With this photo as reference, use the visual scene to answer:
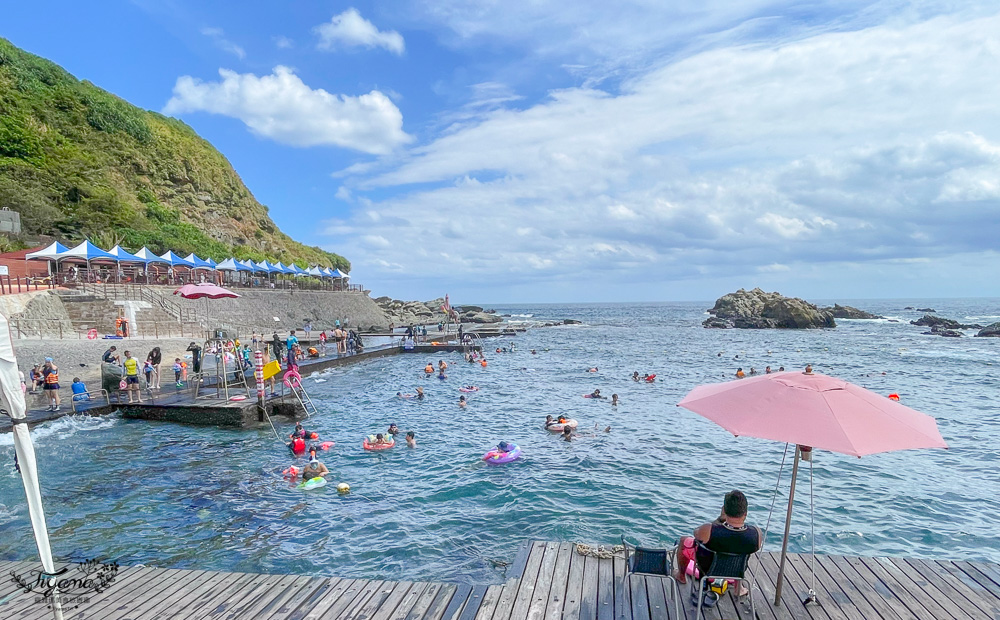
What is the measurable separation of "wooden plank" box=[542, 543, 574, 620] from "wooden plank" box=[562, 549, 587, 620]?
0.14 feet

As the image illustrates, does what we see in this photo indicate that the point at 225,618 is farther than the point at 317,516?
No

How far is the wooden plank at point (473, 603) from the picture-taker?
539 centimetres

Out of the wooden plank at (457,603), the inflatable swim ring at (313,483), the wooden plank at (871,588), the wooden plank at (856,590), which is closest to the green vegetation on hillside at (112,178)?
the inflatable swim ring at (313,483)

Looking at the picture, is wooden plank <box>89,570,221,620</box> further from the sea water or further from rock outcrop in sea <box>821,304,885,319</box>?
rock outcrop in sea <box>821,304,885,319</box>

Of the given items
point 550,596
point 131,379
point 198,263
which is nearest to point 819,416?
point 550,596

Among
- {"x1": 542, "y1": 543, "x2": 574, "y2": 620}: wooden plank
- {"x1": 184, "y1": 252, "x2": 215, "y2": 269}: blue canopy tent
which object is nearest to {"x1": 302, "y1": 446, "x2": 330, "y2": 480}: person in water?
{"x1": 542, "y1": 543, "x2": 574, "y2": 620}: wooden plank

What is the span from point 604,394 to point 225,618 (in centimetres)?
→ 2078

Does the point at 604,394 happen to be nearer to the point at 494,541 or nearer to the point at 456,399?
the point at 456,399

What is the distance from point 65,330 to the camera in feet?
86.2

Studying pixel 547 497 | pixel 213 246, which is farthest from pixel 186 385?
pixel 213 246

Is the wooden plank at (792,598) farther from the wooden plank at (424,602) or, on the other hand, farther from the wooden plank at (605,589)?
the wooden plank at (424,602)

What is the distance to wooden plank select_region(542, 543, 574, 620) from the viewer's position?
17.6ft

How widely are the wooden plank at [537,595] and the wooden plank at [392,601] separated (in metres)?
1.31

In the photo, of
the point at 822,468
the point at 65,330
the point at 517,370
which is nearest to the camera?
the point at 822,468
